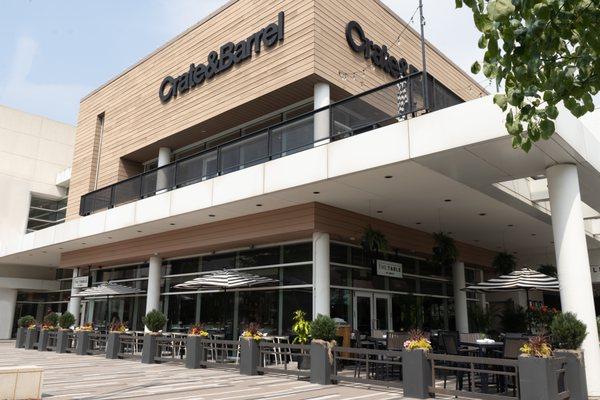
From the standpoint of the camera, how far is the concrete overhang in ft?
31.4

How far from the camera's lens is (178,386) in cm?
980

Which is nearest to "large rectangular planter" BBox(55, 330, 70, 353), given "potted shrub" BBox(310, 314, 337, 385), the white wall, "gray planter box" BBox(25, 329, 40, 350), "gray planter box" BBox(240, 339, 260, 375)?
"gray planter box" BBox(25, 329, 40, 350)

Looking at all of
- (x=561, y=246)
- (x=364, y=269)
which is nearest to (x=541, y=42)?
(x=561, y=246)

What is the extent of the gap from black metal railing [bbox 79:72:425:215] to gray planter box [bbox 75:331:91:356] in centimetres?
514

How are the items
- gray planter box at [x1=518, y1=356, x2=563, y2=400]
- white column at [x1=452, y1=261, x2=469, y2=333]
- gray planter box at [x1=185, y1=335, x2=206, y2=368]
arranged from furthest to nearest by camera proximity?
white column at [x1=452, y1=261, x2=469, y2=333]
gray planter box at [x1=185, y1=335, x2=206, y2=368]
gray planter box at [x1=518, y1=356, x2=563, y2=400]

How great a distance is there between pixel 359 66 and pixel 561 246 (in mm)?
7948

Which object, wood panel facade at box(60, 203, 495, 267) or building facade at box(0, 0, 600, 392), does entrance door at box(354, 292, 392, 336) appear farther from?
wood panel facade at box(60, 203, 495, 267)

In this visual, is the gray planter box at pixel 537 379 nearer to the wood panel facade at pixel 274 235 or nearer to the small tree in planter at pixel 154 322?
the wood panel facade at pixel 274 235

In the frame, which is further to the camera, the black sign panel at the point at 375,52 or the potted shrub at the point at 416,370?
the black sign panel at the point at 375,52

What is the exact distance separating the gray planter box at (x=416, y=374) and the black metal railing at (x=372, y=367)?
0.23 meters

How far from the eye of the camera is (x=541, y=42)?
13.8ft

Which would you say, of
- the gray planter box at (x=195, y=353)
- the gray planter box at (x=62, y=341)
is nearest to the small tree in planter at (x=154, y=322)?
the gray planter box at (x=195, y=353)

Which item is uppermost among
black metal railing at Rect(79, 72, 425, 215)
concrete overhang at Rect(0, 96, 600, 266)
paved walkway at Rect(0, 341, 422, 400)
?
black metal railing at Rect(79, 72, 425, 215)

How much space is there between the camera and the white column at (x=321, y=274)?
1316 cm
